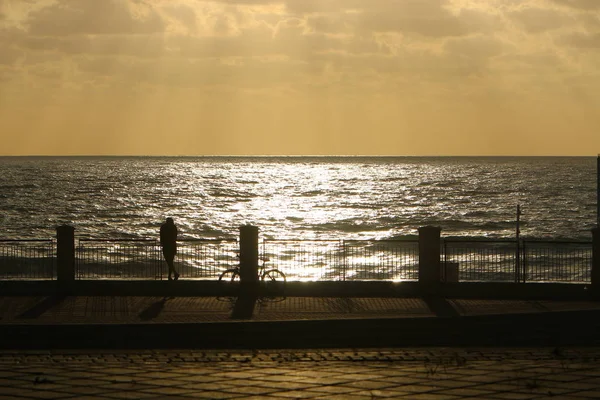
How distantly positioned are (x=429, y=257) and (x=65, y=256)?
8.18 m

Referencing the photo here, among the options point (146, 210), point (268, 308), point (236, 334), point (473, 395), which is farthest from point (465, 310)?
point (146, 210)

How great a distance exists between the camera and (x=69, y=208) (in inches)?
3706

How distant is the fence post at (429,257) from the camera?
22.5 metres

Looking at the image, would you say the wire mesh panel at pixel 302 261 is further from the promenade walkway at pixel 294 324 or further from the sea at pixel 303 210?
the sea at pixel 303 210

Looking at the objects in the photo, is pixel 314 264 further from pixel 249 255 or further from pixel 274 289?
pixel 274 289

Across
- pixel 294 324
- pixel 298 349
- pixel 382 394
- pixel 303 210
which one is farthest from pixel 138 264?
pixel 303 210

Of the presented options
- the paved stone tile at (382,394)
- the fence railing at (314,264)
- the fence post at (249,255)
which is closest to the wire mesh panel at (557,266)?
the fence railing at (314,264)

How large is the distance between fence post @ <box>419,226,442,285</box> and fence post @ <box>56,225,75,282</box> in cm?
782

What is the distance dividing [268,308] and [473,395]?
976 cm

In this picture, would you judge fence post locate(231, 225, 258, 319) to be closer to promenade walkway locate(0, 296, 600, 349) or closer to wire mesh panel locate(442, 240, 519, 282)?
promenade walkway locate(0, 296, 600, 349)

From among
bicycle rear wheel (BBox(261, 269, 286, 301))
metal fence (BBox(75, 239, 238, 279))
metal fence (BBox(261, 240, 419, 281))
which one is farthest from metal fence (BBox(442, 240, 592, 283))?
metal fence (BBox(75, 239, 238, 279))

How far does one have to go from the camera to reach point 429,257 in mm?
22641

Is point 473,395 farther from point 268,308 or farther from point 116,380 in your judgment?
point 268,308

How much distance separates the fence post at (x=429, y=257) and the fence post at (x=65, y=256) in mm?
7822
